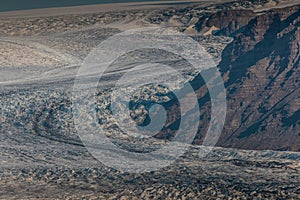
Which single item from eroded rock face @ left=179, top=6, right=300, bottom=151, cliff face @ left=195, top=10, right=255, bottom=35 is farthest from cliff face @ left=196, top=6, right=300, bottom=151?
cliff face @ left=195, top=10, right=255, bottom=35

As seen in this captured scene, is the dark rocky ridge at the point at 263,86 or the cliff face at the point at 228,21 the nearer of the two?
the dark rocky ridge at the point at 263,86

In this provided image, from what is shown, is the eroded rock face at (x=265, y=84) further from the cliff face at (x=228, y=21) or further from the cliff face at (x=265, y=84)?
the cliff face at (x=228, y=21)

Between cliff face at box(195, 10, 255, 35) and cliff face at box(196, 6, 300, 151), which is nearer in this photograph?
cliff face at box(196, 6, 300, 151)

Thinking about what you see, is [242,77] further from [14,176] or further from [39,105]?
[14,176]

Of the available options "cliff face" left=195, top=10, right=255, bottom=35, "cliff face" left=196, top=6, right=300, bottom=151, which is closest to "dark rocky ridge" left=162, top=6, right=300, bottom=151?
"cliff face" left=196, top=6, right=300, bottom=151

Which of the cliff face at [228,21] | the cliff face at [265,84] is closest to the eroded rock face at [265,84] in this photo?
the cliff face at [265,84]

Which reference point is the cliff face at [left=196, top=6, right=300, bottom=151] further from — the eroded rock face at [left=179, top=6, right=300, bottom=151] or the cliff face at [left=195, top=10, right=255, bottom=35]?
the cliff face at [left=195, top=10, right=255, bottom=35]

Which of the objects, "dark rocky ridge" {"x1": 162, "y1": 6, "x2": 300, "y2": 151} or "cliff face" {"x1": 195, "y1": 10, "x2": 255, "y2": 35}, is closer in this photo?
"dark rocky ridge" {"x1": 162, "y1": 6, "x2": 300, "y2": 151}

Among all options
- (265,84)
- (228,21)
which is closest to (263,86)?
(265,84)
